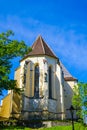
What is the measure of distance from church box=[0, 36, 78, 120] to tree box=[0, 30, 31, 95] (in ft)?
20.1

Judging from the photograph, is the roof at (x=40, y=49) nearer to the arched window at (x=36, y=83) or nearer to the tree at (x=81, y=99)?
the arched window at (x=36, y=83)

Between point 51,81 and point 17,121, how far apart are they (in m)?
9.26

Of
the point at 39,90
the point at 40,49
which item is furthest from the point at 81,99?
the point at 40,49

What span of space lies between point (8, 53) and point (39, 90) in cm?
958

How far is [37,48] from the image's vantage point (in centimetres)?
4153

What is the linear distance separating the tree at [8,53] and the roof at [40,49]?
9.22 m

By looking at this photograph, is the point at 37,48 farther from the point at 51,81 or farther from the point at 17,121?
the point at 17,121

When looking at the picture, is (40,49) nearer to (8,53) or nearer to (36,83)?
(36,83)

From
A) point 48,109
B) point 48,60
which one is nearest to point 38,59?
point 48,60

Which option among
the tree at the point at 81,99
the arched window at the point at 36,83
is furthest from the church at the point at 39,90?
the tree at the point at 81,99

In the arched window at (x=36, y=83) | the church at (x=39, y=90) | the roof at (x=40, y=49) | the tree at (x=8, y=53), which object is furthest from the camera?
the roof at (x=40, y=49)

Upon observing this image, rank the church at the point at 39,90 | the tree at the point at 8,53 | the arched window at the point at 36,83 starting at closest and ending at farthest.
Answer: the tree at the point at 8,53 < the church at the point at 39,90 < the arched window at the point at 36,83

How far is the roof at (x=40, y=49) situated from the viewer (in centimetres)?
4028

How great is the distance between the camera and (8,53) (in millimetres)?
29828
